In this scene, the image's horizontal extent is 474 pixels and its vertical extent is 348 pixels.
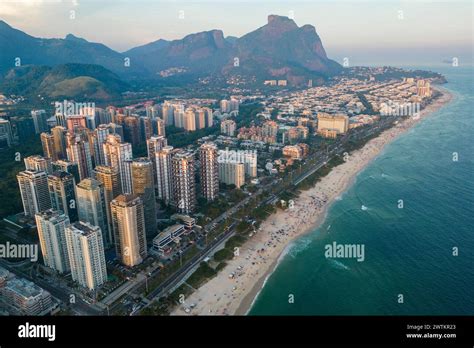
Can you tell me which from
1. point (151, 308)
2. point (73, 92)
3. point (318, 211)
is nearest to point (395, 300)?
point (318, 211)

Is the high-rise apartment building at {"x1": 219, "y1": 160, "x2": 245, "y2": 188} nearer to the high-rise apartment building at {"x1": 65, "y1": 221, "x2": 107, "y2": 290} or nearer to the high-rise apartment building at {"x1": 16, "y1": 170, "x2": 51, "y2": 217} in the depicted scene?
the high-rise apartment building at {"x1": 16, "y1": 170, "x2": 51, "y2": 217}

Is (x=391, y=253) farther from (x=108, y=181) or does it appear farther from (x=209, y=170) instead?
(x=108, y=181)

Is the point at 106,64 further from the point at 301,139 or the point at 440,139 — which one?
the point at 440,139

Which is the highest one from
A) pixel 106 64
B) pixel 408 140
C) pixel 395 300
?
pixel 106 64

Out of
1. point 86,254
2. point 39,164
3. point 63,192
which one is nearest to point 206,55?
point 39,164

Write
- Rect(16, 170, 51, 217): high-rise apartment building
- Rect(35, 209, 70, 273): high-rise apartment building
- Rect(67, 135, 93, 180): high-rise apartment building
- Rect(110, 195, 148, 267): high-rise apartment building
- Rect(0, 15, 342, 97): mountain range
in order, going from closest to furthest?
1. Rect(35, 209, 70, 273): high-rise apartment building
2. Rect(110, 195, 148, 267): high-rise apartment building
3. Rect(16, 170, 51, 217): high-rise apartment building
4. Rect(67, 135, 93, 180): high-rise apartment building
5. Rect(0, 15, 342, 97): mountain range

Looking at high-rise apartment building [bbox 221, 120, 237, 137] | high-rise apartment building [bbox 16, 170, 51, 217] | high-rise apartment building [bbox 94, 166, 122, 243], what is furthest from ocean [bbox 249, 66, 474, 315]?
high-rise apartment building [bbox 221, 120, 237, 137]
